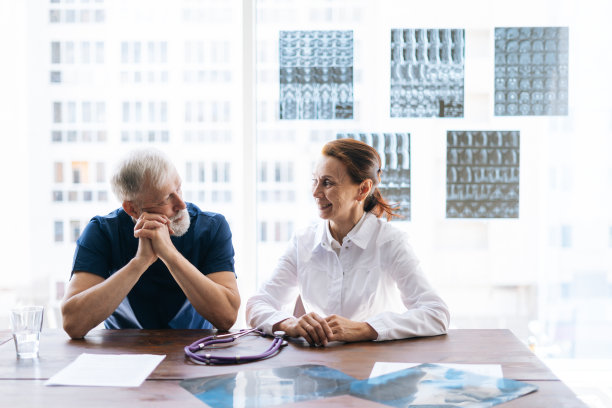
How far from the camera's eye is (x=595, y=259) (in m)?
2.82

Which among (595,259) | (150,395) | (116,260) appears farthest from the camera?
(595,259)

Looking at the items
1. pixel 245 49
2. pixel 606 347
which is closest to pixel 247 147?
pixel 245 49

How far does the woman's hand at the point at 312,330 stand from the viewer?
1678 millimetres

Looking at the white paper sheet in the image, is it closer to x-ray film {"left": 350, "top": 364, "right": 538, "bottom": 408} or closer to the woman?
x-ray film {"left": 350, "top": 364, "right": 538, "bottom": 408}

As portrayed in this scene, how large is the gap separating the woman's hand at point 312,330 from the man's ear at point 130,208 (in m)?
0.67

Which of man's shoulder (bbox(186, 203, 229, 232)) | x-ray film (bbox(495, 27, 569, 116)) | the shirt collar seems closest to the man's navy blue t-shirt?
man's shoulder (bbox(186, 203, 229, 232))

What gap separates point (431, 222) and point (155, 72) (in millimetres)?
1557

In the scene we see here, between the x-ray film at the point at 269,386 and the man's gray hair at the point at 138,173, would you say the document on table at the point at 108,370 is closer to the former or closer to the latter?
the x-ray film at the point at 269,386

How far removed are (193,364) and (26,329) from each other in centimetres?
48

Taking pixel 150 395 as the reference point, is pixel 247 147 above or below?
above

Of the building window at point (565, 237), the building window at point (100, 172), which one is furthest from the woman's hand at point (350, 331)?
the building window at point (100, 172)

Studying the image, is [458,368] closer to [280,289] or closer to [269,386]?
[269,386]

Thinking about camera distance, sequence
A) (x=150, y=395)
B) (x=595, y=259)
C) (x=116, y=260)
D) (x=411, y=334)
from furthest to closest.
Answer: (x=595, y=259) → (x=116, y=260) → (x=411, y=334) → (x=150, y=395)

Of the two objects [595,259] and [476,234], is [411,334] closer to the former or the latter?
[476,234]
